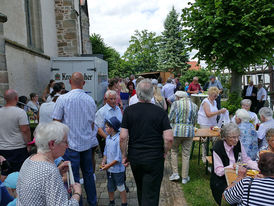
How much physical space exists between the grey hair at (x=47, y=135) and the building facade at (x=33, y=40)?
3.57m

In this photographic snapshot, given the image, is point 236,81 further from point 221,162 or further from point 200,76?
point 200,76

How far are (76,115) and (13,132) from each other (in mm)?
1173

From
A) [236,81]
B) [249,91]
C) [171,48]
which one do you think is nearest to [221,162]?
[236,81]

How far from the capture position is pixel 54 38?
14.5m

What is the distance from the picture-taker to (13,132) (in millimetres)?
4000

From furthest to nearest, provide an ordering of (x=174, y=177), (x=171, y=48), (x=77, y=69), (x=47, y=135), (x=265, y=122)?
(x=171, y=48) → (x=77, y=69) → (x=174, y=177) → (x=265, y=122) → (x=47, y=135)

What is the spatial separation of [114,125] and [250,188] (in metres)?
2.07

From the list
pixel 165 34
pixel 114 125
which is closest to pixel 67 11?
pixel 114 125

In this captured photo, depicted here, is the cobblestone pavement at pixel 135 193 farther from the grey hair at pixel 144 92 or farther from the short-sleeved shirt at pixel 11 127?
the grey hair at pixel 144 92

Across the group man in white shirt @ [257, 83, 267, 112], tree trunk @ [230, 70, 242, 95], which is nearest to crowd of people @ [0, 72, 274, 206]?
tree trunk @ [230, 70, 242, 95]

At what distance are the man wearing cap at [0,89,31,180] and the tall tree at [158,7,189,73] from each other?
39148 millimetres

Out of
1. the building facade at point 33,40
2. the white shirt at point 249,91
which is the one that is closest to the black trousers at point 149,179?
the building facade at point 33,40

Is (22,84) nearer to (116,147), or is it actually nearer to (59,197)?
(116,147)

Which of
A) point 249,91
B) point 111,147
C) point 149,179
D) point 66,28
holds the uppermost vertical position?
point 66,28
